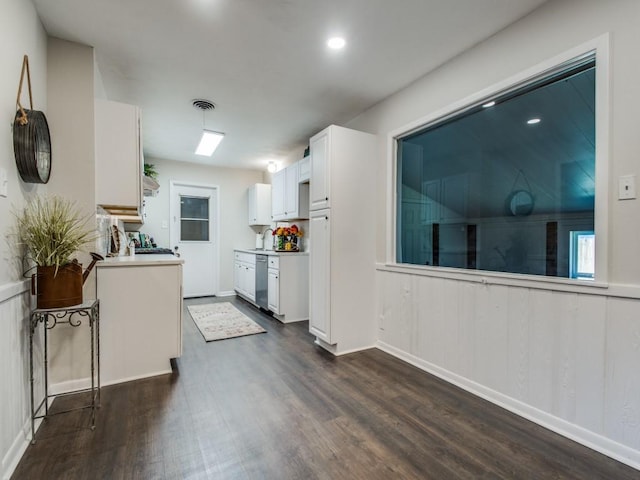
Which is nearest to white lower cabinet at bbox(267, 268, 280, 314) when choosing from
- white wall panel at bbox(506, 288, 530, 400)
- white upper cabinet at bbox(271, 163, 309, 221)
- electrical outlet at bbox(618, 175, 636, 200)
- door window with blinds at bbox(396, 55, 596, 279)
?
white upper cabinet at bbox(271, 163, 309, 221)

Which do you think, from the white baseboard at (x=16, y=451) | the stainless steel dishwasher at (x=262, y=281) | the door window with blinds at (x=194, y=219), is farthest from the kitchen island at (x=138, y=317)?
the door window with blinds at (x=194, y=219)

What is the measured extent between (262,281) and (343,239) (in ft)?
6.87

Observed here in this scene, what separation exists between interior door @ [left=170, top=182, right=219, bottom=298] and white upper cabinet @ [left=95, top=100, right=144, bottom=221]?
3.37 m

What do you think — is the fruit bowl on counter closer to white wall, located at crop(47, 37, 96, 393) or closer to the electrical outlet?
white wall, located at crop(47, 37, 96, 393)

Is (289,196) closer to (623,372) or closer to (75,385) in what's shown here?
(75,385)

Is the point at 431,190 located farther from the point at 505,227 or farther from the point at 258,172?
the point at 258,172

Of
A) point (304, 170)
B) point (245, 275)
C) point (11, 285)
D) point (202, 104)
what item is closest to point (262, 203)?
point (245, 275)

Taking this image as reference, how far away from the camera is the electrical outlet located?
1.58 metres

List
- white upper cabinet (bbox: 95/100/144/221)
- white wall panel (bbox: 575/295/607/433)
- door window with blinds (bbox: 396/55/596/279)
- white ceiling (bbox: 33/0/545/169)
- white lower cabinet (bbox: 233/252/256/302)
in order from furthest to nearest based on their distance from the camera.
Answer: white lower cabinet (bbox: 233/252/256/302) < white upper cabinet (bbox: 95/100/144/221) < white ceiling (bbox: 33/0/545/169) < door window with blinds (bbox: 396/55/596/279) < white wall panel (bbox: 575/295/607/433)

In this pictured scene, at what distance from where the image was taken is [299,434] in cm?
181

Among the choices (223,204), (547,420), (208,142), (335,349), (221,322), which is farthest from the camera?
(223,204)

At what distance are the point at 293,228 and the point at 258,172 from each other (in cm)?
209

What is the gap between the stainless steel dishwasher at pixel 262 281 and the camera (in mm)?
4625

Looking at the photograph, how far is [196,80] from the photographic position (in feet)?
9.34
